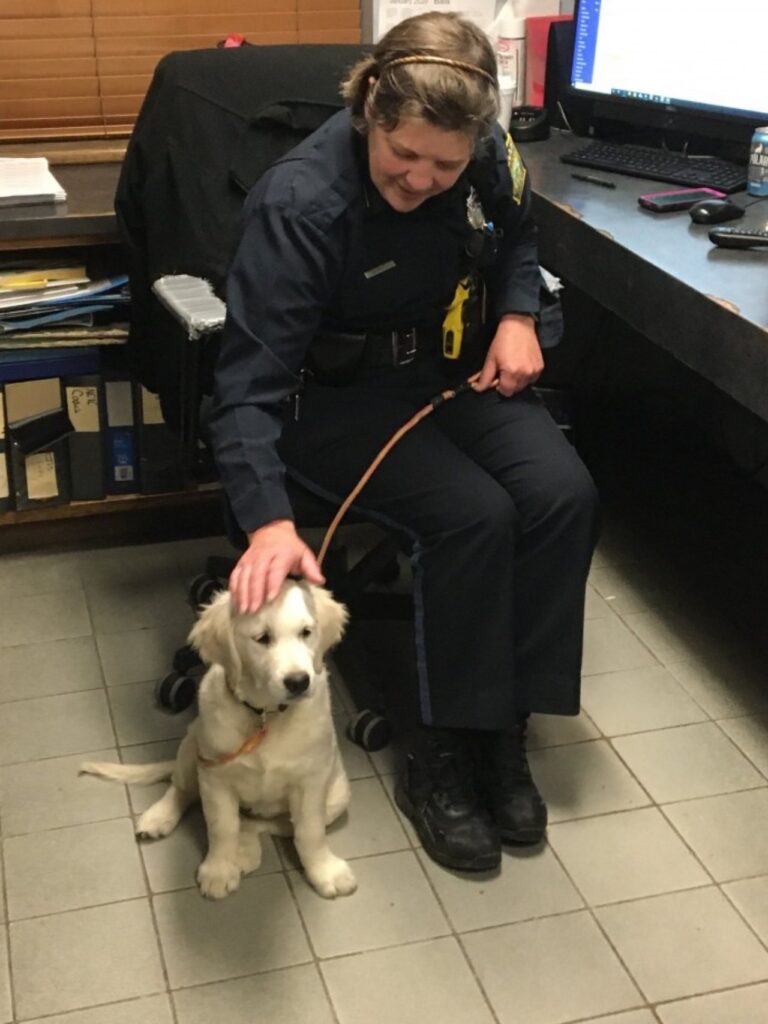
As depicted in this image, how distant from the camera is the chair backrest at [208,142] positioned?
76.4 inches

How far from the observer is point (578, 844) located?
1800mm

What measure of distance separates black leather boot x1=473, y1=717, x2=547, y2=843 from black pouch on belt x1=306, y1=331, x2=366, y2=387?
1.93 feet

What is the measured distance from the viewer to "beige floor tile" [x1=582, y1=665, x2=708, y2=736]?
2.07 metres

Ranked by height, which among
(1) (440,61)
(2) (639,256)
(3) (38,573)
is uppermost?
(1) (440,61)

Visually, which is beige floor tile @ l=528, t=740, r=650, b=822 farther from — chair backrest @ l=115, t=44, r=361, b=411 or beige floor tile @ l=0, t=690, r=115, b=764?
chair backrest @ l=115, t=44, r=361, b=411

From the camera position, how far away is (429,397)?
1852 millimetres

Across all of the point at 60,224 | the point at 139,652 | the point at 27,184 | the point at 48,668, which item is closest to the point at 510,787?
the point at 139,652

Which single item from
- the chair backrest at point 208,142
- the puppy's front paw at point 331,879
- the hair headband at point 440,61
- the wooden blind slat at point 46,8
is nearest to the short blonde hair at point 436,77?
the hair headband at point 440,61

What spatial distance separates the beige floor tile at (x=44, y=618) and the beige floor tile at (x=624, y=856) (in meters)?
1.01

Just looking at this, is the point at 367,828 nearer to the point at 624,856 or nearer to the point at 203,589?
the point at 624,856

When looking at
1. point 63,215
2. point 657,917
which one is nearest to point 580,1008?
point 657,917

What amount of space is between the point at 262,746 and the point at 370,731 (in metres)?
0.39

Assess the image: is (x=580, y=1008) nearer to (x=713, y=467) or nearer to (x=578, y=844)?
(x=578, y=844)

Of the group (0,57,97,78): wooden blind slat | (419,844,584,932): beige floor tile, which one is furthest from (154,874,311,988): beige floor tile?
(0,57,97,78): wooden blind slat
